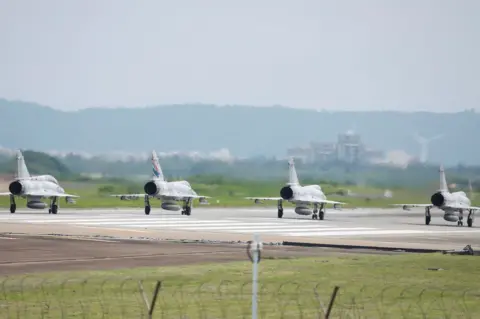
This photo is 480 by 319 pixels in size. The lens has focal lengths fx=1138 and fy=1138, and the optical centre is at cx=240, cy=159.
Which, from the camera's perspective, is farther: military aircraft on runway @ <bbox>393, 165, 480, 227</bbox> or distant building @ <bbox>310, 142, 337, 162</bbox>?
distant building @ <bbox>310, 142, 337, 162</bbox>

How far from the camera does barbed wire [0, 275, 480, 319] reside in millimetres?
20312

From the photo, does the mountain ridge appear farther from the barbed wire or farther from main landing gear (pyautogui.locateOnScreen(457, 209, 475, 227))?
the barbed wire

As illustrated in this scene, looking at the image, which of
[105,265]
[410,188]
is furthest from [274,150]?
[105,265]

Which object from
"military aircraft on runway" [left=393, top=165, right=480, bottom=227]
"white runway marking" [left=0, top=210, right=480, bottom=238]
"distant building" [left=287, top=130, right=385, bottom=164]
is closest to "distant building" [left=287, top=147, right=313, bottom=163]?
"distant building" [left=287, top=130, right=385, bottom=164]

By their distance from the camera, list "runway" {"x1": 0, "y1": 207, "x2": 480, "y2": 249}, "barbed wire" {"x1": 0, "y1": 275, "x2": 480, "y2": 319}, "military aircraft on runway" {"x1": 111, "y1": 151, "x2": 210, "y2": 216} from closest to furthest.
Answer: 1. "barbed wire" {"x1": 0, "y1": 275, "x2": 480, "y2": 319}
2. "runway" {"x1": 0, "y1": 207, "x2": 480, "y2": 249}
3. "military aircraft on runway" {"x1": 111, "y1": 151, "x2": 210, "y2": 216}

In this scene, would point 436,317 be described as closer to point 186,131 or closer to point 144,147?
point 144,147

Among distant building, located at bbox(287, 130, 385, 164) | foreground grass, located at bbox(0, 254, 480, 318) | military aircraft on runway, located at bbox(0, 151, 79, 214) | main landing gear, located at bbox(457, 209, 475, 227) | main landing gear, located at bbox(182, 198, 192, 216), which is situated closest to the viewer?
foreground grass, located at bbox(0, 254, 480, 318)

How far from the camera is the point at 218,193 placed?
313 ft

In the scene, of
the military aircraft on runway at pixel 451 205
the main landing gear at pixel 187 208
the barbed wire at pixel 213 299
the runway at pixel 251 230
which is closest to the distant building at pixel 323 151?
the main landing gear at pixel 187 208

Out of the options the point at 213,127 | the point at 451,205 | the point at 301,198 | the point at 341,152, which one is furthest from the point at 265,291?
the point at 213,127

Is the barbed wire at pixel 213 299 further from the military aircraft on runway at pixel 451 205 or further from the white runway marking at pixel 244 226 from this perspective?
the military aircraft on runway at pixel 451 205

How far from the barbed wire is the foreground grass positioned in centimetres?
2

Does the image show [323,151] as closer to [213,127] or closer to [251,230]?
[213,127]

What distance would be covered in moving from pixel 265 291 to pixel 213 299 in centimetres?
198
